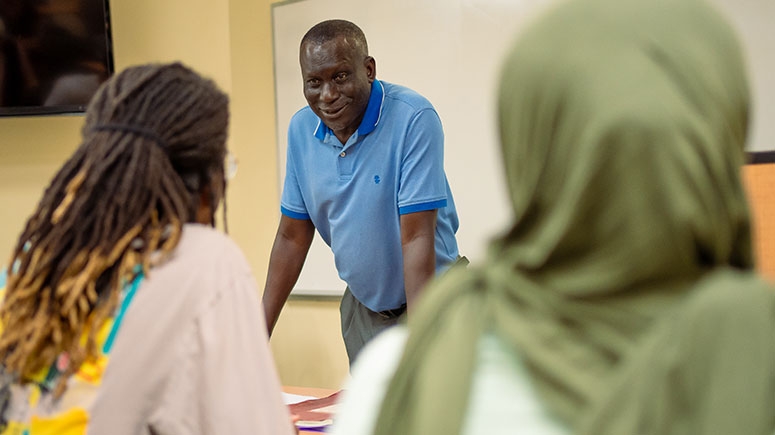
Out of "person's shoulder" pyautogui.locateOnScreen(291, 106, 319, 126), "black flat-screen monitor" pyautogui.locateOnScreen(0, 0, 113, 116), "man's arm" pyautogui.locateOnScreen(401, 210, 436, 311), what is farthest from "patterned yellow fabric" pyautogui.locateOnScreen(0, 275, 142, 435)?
"black flat-screen monitor" pyautogui.locateOnScreen(0, 0, 113, 116)

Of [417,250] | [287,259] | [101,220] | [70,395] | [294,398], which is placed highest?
[101,220]

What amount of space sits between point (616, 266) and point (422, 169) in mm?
1590

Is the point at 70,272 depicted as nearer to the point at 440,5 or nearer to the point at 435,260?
the point at 435,260

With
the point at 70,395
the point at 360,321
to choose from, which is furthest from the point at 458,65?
the point at 70,395

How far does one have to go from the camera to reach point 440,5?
3100mm

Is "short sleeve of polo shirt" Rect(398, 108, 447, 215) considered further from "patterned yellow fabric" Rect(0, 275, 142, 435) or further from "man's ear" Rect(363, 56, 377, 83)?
"patterned yellow fabric" Rect(0, 275, 142, 435)

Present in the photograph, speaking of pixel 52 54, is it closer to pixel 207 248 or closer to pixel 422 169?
pixel 422 169

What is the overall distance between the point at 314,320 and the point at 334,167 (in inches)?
50.5

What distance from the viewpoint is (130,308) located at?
1.11 metres

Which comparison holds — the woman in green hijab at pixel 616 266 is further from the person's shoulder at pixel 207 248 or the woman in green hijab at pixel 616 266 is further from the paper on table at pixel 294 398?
the paper on table at pixel 294 398

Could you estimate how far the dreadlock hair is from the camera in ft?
3.67

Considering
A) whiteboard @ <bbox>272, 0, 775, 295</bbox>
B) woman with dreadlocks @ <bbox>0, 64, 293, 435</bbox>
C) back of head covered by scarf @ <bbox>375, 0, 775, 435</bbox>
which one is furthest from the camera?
whiteboard @ <bbox>272, 0, 775, 295</bbox>

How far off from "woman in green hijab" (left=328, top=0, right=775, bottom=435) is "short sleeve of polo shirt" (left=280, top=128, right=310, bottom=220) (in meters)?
1.80

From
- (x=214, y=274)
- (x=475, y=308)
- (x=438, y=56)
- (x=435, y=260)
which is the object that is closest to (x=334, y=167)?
(x=435, y=260)
